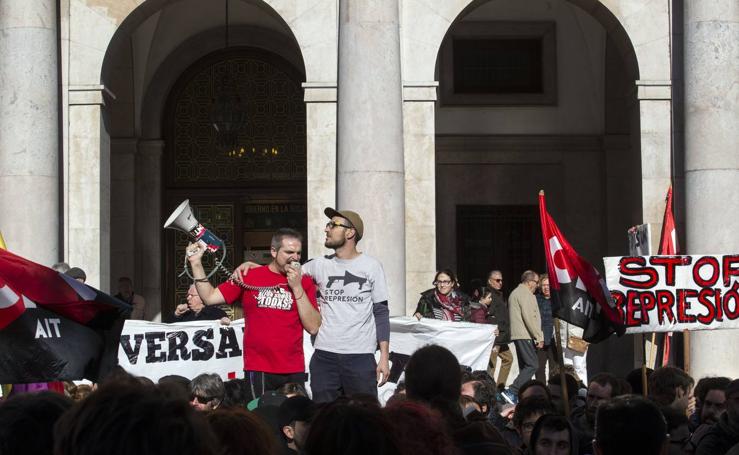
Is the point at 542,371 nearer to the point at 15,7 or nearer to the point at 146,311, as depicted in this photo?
the point at 146,311

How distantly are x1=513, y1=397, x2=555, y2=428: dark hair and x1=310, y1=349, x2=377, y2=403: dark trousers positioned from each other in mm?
1534

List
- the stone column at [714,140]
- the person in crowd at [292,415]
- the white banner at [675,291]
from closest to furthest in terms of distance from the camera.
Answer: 1. the person in crowd at [292,415]
2. the white banner at [675,291]
3. the stone column at [714,140]

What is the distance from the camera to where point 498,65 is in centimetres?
2145

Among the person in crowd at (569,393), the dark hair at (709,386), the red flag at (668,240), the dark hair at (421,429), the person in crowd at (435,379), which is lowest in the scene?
the person in crowd at (569,393)

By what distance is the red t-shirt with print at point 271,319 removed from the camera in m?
9.66

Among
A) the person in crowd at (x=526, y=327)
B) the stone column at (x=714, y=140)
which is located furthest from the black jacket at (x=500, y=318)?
the stone column at (x=714, y=140)

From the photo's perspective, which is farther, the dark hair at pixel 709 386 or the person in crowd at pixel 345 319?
the person in crowd at pixel 345 319

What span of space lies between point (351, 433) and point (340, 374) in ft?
20.6

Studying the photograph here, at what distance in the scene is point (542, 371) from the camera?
57.5 feet

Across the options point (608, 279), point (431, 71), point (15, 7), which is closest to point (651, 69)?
point (431, 71)

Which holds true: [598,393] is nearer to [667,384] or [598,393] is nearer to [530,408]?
[667,384]

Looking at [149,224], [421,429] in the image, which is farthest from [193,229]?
[149,224]

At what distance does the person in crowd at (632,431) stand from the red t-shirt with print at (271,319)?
16.4 ft

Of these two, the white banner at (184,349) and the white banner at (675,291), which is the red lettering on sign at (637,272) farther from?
the white banner at (184,349)
